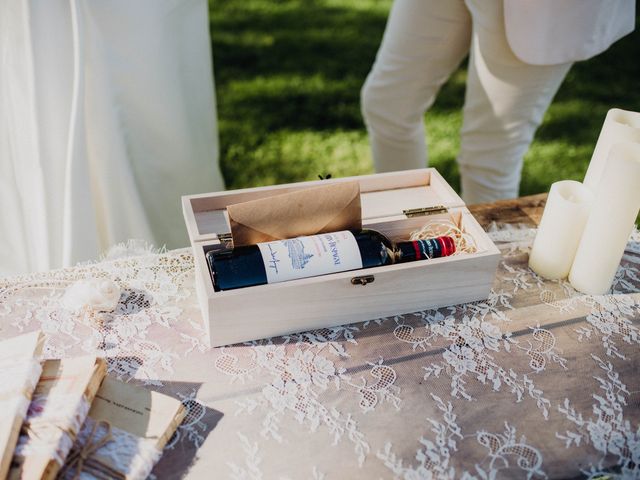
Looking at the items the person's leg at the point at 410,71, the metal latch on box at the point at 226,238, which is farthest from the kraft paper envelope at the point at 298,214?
the person's leg at the point at 410,71

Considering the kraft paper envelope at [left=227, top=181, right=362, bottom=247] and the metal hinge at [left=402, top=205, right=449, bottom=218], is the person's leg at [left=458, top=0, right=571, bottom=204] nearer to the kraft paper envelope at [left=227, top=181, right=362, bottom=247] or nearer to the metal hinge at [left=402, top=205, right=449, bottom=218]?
the metal hinge at [left=402, top=205, right=449, bottom=218]

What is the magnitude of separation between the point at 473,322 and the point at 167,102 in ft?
3.53

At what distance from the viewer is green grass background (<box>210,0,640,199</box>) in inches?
101

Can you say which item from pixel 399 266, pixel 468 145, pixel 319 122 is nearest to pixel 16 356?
pixel 399 266

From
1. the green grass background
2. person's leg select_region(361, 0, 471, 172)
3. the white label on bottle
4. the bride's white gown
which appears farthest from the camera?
the green grass background

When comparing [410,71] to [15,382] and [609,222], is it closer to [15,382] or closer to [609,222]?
[609,222]

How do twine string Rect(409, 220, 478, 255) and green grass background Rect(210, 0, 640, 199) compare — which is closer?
twine string Rect(409, 220, 478, 255)

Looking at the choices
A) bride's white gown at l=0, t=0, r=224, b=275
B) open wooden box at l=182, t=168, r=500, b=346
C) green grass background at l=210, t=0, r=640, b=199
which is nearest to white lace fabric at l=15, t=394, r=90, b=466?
open wooden box at l=182, t=168, r=500, b=346

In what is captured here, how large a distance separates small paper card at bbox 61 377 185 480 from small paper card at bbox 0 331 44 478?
0.07m

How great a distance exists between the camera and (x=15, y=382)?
0.79 metres

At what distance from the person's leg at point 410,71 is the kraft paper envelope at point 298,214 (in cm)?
77

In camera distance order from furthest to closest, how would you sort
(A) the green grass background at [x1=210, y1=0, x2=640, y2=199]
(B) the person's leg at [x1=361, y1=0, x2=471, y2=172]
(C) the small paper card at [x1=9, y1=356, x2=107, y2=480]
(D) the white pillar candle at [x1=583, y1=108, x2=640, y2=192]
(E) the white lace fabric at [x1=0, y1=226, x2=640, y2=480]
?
(A) the green grass background at [x1=210, y1=0, x2=640, y2=199] < (B) the person's leg at [x1=361, y1=0, x2=471, y2=172] < (D) the white pillar candle at [x1=583, y1=108, x2=640, y2=192] < (E) the white lace fabric at [x1=0, y1=226, x2=640, y2=480] < (C) the small paper card at [x1=9, y1=356, x2=107, y2=480]

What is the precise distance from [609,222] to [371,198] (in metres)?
0.43

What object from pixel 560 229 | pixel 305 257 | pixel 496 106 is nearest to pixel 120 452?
pixel 305 257
